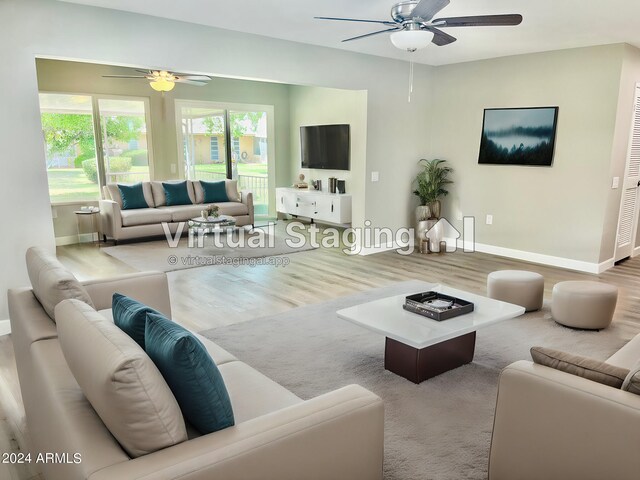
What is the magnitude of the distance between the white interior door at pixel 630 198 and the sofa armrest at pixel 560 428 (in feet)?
16.7

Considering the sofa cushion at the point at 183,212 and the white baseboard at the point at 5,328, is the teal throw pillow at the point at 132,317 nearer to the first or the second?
the white baseboard at the point at 5,328

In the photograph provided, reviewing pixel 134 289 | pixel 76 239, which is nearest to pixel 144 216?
pixel 76 239

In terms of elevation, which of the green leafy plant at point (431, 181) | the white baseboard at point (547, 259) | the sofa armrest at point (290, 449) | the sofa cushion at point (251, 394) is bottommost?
the white baseboard at point (547, 259)

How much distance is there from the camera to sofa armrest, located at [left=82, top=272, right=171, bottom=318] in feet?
9.30

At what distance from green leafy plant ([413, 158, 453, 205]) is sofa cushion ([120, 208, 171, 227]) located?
3.91m

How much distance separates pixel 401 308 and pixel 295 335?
0.94 m

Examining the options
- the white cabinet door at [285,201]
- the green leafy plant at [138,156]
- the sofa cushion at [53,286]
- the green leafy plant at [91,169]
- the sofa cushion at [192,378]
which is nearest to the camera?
the sofa cushion at [192,378]

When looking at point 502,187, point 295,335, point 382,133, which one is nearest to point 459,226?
point 502,187

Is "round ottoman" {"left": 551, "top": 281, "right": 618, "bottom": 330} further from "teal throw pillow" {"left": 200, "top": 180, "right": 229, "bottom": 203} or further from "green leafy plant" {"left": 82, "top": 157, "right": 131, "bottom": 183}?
"green leafy plant" {"left": 82, "top": 157, "right": 131, "bottom": 183}

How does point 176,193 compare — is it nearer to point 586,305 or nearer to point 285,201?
point 285,201

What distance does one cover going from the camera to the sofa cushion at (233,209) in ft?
26.1

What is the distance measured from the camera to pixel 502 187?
6.40 metres

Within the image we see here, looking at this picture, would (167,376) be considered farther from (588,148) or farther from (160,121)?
(160,121)

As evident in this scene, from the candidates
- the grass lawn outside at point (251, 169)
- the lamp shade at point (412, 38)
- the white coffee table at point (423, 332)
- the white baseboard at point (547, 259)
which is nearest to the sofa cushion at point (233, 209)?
the grass lawn outside at point (251, 169)
